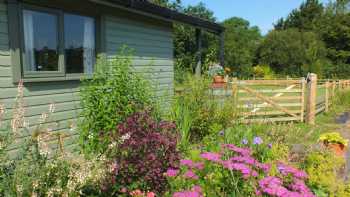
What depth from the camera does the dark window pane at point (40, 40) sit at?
4328 mm

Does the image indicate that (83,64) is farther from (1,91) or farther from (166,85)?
(166,85)

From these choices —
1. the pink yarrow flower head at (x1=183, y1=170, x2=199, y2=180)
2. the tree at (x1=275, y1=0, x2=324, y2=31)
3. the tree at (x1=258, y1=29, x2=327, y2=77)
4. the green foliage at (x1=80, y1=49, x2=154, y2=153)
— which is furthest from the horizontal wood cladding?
the tree at (x1=275, y1=0, x2=324, y2=31)

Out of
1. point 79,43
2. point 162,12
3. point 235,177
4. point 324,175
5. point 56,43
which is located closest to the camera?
point 235,177

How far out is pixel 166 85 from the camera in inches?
313

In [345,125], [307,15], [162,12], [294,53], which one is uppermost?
[307,15]

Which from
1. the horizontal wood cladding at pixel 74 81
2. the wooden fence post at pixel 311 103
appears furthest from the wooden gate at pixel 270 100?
the horizontal wood cladding at pixel 74 81

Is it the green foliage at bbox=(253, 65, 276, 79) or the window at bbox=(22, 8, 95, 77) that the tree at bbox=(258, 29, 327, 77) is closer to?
the green foliage at bbox=(253, 65, 276, 79)

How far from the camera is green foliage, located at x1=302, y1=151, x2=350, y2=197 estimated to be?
3.10m

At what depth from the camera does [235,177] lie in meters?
2.95

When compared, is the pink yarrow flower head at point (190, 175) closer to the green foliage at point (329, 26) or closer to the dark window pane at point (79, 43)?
the dark window pane at point (79, 43)

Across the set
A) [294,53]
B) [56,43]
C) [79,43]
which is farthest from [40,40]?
[294,53]

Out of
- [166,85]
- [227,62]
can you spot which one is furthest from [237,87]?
[227,62]

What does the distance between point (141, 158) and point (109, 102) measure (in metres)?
1.24

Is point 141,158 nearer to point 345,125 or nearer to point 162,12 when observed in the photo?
point 162,12
